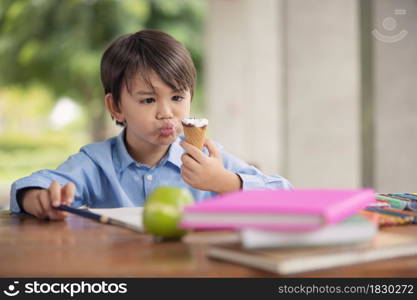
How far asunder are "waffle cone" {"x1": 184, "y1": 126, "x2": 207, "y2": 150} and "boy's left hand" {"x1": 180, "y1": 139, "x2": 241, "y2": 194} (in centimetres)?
2

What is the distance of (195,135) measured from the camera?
57.4 inches

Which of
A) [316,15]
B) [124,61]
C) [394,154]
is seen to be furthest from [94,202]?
[316,15]

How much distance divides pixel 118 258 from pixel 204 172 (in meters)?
0.60

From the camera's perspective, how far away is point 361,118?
3.81m

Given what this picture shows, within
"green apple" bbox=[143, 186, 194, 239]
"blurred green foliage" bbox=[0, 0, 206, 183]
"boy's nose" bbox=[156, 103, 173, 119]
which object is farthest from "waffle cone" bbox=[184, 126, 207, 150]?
"blurred green foliage" bbox=[0, 0, 206, 183]

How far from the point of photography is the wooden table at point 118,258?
2.59 feet

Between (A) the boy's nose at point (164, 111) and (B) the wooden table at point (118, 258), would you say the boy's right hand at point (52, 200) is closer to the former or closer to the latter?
(B) the wooden table at point (118, 258)

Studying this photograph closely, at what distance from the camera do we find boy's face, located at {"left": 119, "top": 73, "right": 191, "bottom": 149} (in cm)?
171

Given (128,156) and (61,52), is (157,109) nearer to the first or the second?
(128,156)

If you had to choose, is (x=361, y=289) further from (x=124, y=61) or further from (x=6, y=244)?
(x=124, y=61)

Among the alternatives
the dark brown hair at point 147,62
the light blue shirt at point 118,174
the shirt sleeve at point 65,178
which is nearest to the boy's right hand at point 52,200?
the shirt sleeve at point 65,178

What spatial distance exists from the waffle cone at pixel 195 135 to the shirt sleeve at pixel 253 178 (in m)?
0.14

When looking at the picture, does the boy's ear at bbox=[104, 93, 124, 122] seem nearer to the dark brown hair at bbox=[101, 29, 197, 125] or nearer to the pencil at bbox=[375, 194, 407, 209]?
the dark brown hair at bbox=[101, 29, 197, 125]

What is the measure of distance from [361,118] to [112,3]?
6468 mm
